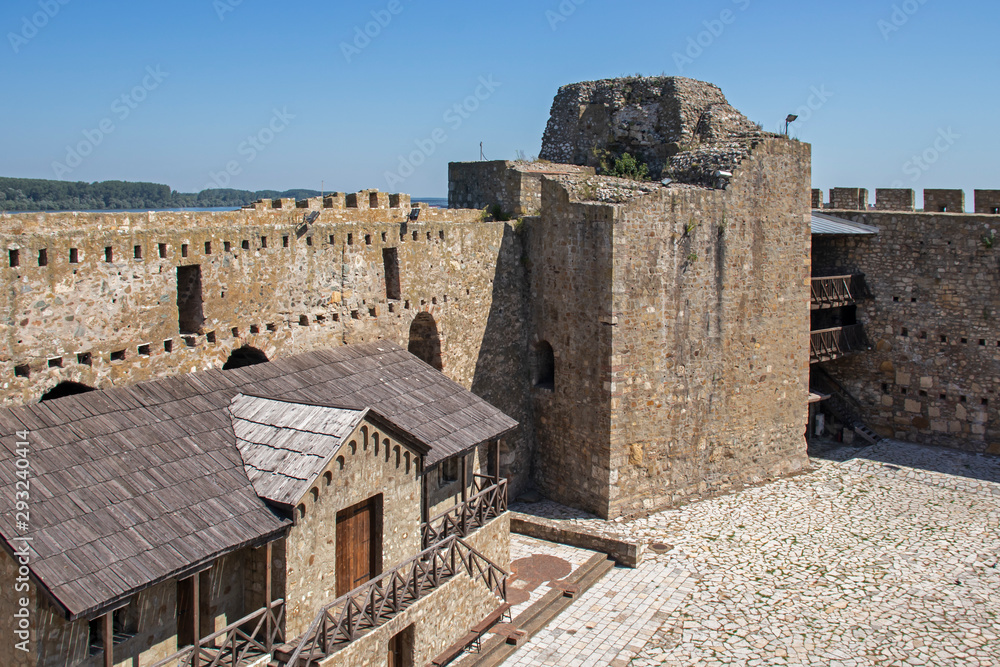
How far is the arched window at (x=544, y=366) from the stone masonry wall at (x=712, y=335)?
203 centimetres

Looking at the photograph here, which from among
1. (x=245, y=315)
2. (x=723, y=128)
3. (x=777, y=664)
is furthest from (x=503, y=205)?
(x=777, y=664)

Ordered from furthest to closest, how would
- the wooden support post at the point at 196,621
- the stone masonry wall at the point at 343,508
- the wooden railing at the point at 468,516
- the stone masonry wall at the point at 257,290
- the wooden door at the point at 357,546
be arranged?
the wooden railing at the point at 468,516 → the wooden door at the point at 357,546 → the stone masonry wall at the point at 343,508 → the stone masonry wall at the point at 257,290 → the wooden support post at the point at 196,621

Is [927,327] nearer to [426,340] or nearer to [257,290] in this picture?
[426,340]

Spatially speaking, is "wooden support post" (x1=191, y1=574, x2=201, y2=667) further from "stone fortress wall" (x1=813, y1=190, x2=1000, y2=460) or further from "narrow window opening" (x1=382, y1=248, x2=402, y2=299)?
"stone fortress wall" (x1=813, y1=190, x2=1000, y2=460)

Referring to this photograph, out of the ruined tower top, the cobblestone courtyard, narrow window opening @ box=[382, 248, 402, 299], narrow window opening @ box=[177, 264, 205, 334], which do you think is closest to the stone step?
the cobblestone courtyard

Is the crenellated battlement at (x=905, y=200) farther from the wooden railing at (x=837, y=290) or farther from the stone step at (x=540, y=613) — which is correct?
the stone step at (x=540, y=613)

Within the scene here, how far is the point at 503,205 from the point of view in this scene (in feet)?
61.6

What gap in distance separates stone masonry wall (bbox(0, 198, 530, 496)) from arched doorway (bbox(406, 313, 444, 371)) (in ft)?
0.58

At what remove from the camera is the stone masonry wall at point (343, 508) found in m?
10.3

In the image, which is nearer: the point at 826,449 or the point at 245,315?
the point at 245,315

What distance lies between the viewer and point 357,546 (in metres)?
11.3

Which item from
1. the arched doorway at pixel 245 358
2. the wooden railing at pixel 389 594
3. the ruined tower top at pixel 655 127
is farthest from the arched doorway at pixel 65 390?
the ruined tower top at pixel 655 127

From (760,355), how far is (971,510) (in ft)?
15.9

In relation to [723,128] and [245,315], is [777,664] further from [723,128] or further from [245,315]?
[723,128]
